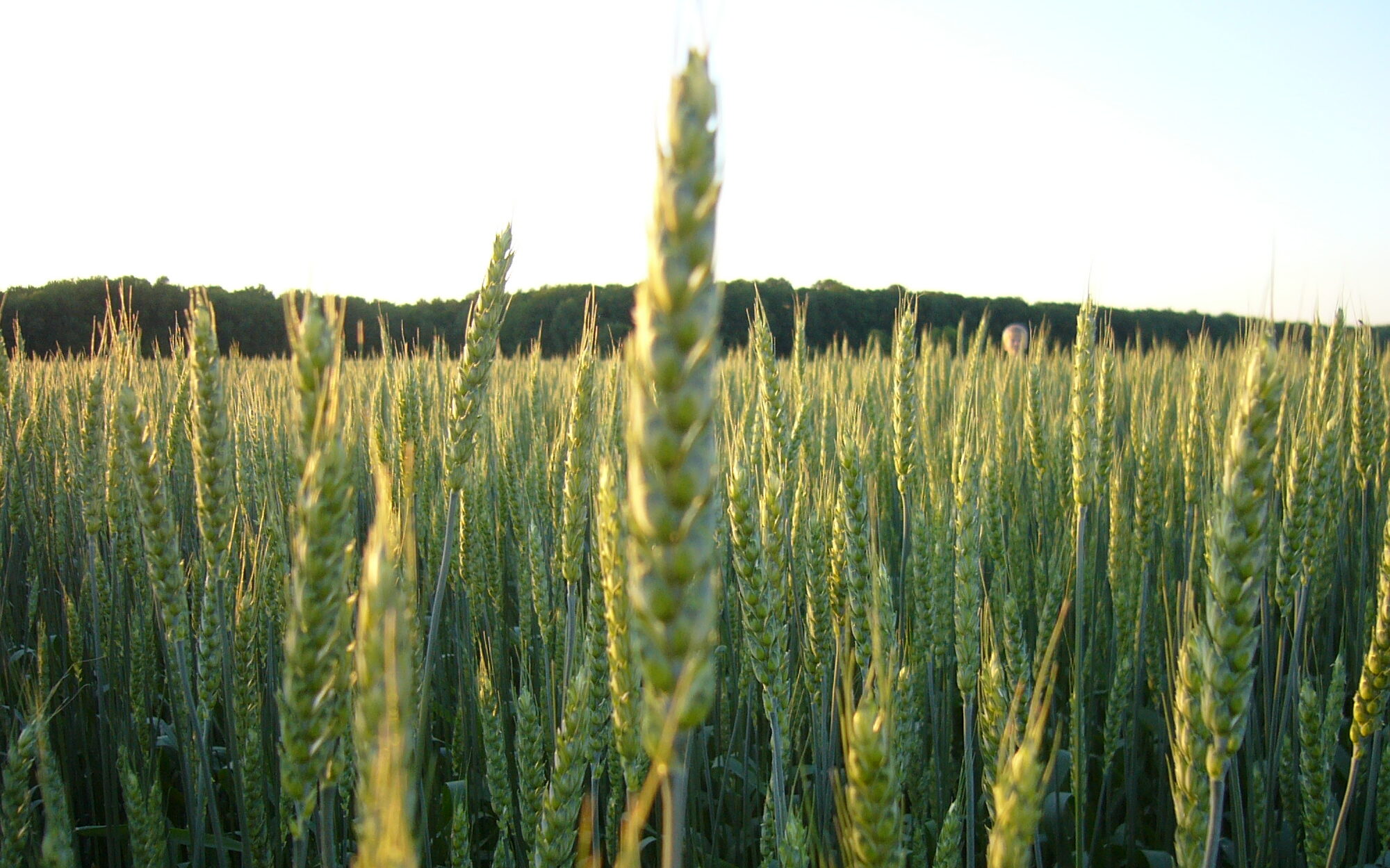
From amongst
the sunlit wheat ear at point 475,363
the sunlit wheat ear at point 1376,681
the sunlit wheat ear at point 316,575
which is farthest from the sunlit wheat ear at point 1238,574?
the sunlit wheat ear at point 475,363

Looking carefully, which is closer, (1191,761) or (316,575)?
(316,575)

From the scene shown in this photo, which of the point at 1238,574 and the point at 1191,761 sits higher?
the point at 1238,574

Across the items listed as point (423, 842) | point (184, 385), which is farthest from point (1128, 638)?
point (184, 385)

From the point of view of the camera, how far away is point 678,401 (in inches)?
19.5

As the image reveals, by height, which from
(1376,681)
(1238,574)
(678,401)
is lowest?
(1376,681)

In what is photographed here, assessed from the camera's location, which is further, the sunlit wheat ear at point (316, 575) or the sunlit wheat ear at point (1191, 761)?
the sunlit wheat ear at point (1191, 761)

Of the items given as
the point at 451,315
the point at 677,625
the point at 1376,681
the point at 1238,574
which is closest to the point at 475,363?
the point at 677,625

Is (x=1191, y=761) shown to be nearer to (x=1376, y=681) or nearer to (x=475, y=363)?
(x=1376, y=681)

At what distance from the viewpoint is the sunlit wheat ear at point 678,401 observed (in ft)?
1.61

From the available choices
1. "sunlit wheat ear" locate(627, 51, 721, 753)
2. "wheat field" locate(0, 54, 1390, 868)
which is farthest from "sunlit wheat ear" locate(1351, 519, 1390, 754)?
"sunlit wheat ear" locate(627, 51, 721, 753)

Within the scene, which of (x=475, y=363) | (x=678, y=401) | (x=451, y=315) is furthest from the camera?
(x=451, y=315)

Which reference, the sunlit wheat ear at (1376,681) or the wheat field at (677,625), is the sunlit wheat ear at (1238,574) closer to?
the wheat field at (677,625)

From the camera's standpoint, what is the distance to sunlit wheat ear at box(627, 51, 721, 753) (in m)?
0.49

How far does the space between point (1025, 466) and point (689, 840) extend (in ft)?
9.21
